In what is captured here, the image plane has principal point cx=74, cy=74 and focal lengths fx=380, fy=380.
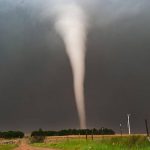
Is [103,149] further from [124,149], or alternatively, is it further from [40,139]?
[40,139]

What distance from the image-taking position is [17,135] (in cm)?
18300

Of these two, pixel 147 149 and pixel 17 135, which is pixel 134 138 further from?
pixel 17 135

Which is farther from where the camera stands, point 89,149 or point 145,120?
point 145,120

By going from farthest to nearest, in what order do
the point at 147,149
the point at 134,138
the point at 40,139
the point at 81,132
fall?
1. the point at 81,132
2. the point at 40,139
3. the point at 134,138
4. the point at 147,149

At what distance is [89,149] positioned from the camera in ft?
134

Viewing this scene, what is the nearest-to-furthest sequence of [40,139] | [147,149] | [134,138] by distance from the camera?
1. [147,149]
2. [134,138]
3. [40,139]

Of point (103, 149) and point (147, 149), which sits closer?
point (147, 149)

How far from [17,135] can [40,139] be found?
216 feet

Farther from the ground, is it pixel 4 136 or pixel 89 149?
pixel 4 136

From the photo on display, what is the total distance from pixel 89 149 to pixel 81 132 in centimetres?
13486

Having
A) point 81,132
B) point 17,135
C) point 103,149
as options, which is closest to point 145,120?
point 103,149

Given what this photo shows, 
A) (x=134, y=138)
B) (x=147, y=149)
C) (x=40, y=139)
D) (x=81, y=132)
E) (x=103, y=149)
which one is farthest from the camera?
(x=81, y=132)

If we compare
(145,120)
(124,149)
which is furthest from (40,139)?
(124,149)

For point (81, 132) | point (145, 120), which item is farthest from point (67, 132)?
point (145, 120)
